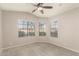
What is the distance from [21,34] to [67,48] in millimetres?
3485

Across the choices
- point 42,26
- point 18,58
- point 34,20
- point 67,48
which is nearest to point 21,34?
point 34,20

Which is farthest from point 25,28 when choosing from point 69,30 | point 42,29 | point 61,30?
point 69,30

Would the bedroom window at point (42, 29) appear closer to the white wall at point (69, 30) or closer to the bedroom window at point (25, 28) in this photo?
the bedroom window at point (25, 28)

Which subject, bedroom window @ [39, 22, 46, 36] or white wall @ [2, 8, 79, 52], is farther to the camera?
bedroom window @ [39, 22, 46, 36]

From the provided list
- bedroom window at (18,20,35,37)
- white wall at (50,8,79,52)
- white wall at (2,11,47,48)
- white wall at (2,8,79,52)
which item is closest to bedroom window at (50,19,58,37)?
white wall at (2,8,79,52)

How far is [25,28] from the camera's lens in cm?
729

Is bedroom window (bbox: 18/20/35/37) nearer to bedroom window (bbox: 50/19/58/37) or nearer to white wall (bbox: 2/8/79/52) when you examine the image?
white wall (bbox: 2/8/79/52)

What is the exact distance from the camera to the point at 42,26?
8297 mm

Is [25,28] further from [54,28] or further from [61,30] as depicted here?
[61,30]

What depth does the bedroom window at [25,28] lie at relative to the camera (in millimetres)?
6832

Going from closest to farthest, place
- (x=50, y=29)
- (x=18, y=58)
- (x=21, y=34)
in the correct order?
(x=18, y=58) < (x=21, y=34) < (x=50, y=29)

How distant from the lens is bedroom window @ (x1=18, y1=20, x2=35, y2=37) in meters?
6.83

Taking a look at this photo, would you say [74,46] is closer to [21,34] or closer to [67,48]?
[67,48]

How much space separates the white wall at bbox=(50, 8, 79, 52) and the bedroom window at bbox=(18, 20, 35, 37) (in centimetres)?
249
